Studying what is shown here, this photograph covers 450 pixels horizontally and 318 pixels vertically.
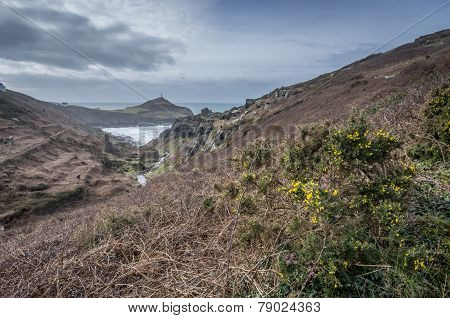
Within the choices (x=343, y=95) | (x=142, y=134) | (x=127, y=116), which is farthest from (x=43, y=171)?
(x=127, y=116)

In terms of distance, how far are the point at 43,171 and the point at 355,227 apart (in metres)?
44.9

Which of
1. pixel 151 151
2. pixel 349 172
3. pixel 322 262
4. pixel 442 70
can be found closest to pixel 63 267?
pixel 322 262

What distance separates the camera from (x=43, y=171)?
40594 millimetres

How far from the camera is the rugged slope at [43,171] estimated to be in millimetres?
29880

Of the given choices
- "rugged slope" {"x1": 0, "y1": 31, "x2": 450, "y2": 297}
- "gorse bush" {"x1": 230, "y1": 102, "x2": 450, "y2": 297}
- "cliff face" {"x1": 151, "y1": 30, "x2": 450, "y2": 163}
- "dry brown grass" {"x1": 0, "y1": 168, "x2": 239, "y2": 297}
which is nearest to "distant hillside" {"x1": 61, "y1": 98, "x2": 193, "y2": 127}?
"cliff face" {"x1": 151, "y1": 30, "x2": 450, "y2": 163}

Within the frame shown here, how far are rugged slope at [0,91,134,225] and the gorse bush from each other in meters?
28.3

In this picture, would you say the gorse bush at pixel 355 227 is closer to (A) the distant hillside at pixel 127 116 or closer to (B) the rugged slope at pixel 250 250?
(B) the rugged slope at pixel 250 250

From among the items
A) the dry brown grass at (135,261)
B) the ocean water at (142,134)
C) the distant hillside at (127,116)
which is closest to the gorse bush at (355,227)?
the dry brown grass at (135,261)

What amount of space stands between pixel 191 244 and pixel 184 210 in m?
1.11

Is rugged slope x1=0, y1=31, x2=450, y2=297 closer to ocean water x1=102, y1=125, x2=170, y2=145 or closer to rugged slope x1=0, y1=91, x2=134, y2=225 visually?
rugged slope x1=0, y1=91, x2=134, y2=225

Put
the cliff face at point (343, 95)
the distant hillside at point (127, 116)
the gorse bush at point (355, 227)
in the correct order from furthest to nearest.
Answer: the distant hillside at point (127, 116)
the cliff face at point (343, 95)
the gorse bush at point (355, 227)

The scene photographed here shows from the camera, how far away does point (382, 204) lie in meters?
3.35

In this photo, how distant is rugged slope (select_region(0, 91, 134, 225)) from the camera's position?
98.0 feet

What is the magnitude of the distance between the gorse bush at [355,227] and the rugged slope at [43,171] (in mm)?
28250
